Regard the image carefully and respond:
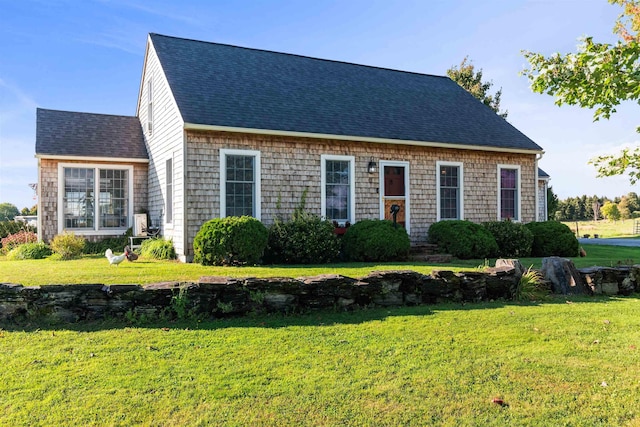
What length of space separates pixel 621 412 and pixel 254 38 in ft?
64.6

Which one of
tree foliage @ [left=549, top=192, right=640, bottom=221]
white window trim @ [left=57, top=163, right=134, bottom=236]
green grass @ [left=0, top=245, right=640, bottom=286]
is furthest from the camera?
tree foliage @ [left=549, top=192, right=640, bottom=221]

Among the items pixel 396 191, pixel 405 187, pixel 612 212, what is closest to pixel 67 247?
pixel 396 191

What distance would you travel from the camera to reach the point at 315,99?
13.8m

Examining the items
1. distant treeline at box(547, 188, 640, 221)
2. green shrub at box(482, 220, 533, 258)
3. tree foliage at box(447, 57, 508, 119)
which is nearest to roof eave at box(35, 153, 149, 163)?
green shrub at box(482, 220, 533, 258)

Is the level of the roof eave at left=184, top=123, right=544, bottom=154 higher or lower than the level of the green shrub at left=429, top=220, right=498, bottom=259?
higher

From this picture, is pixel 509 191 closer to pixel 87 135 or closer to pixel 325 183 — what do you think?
pixel 325 183

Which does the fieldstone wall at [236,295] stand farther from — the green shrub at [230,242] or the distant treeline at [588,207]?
the distant treeline at [588,207]

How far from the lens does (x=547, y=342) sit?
192 inches

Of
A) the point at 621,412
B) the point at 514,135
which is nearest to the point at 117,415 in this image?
the point at 621,412

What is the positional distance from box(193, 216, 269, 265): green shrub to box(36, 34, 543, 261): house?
1.04 m

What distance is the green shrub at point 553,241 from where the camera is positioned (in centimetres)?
1344

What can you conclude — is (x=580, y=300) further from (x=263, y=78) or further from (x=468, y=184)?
(x=263, y=78)

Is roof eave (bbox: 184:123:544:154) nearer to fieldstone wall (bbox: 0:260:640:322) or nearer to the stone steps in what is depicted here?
the stone steps

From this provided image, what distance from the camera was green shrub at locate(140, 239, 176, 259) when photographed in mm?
11438
